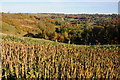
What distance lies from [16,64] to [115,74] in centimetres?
403

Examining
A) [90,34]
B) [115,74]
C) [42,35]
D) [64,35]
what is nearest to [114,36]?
[90,34]

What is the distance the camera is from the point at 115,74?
24.9 ft

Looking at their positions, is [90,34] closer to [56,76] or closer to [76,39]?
[76,39]

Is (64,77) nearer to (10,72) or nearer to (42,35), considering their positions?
(10,72)

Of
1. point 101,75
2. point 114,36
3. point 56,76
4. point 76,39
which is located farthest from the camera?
point 76,39

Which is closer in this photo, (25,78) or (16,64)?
(25,78)

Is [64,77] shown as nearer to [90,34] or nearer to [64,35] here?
[90,34]

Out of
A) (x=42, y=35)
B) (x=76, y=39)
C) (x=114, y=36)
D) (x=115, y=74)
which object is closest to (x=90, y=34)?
(x=76, y=39)

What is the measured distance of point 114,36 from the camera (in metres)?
51.7

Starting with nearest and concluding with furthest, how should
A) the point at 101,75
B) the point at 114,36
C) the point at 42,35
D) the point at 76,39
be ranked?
the point at 101,75
the point at 114,36
the point at 76,39
the point at 42,35

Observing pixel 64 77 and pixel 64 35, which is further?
pixel 64 35

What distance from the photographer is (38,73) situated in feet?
23.8

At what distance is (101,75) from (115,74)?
1.89ft

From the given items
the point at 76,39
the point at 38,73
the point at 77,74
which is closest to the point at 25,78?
the point at 38,73
